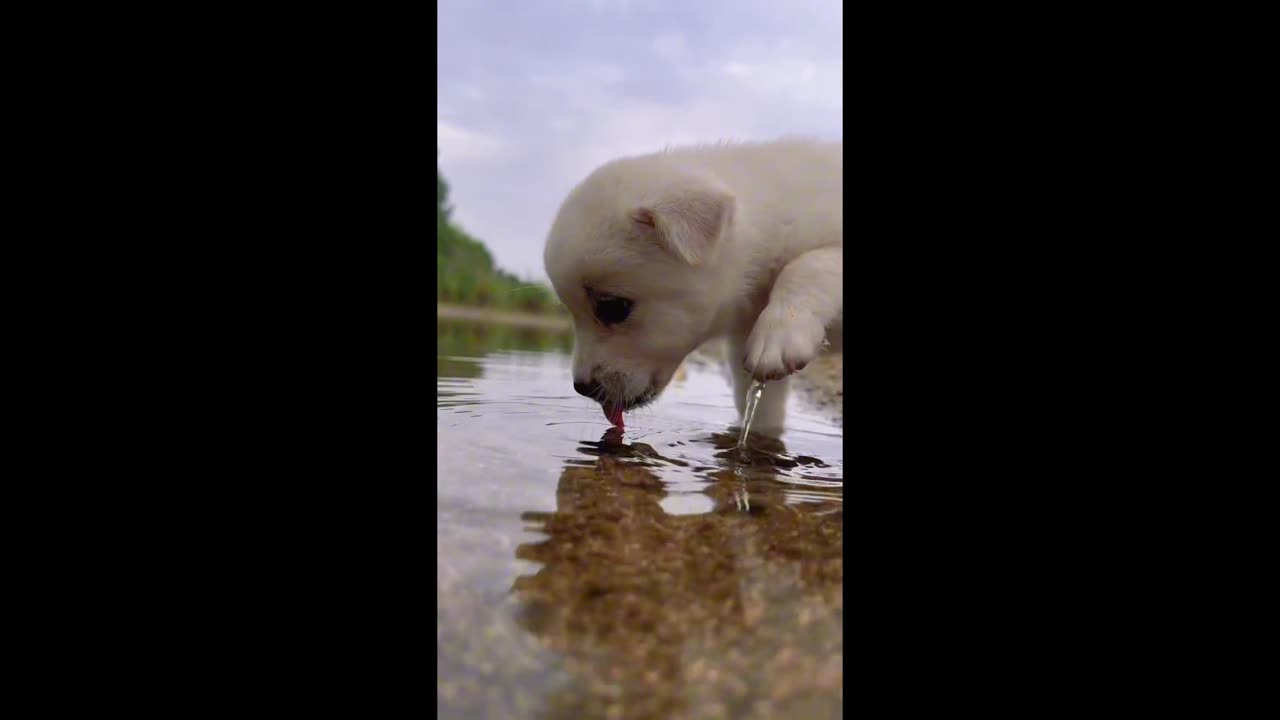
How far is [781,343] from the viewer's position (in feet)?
6.31

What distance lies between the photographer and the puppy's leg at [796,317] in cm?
190

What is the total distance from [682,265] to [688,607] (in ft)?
4.68

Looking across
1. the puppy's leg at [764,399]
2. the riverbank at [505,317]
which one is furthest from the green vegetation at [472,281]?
the puppy's leg at [764,399]

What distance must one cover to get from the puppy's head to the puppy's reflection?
2.92 ft

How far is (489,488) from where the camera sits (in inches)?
58.7

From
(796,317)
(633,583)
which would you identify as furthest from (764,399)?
(633,583)

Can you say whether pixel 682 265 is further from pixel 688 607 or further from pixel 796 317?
pixel 688 607

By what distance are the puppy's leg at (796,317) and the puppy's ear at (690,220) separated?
0.23 m

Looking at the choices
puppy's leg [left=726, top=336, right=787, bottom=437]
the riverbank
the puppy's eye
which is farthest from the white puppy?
the riverbank

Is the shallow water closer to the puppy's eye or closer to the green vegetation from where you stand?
the puppy's eye
